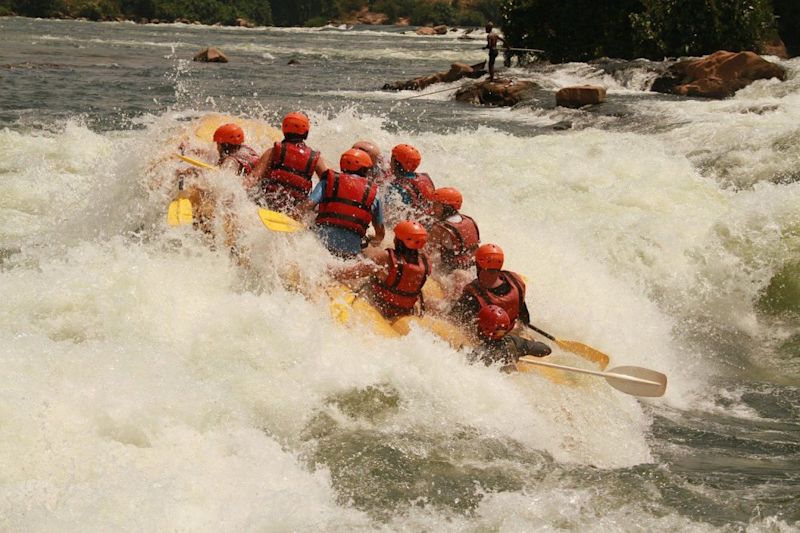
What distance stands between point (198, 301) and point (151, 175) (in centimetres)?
244

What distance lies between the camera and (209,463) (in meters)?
4.24

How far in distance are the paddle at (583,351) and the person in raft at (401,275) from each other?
36.9 inches

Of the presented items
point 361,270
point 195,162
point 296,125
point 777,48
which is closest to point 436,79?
point 777,48

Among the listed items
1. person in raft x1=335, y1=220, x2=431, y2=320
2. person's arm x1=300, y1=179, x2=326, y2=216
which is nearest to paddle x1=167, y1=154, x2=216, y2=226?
person's arm x1=300, y1=179, x2=326, y2=216

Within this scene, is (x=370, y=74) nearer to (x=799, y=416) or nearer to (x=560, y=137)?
(x=560, y=137)

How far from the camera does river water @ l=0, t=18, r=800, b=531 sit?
415cm

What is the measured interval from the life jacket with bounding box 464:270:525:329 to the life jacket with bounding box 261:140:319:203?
6.21 feet

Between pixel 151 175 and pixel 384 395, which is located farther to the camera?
pixel 151 175

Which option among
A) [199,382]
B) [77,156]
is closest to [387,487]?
[199,382]

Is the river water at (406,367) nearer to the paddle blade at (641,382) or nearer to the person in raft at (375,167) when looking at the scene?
the paddle blade at (641,382)

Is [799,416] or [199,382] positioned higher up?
[199,382]

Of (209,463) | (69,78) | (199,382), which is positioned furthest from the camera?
(69,78)

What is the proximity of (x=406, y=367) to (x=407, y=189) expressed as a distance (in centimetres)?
213

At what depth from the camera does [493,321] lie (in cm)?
556
